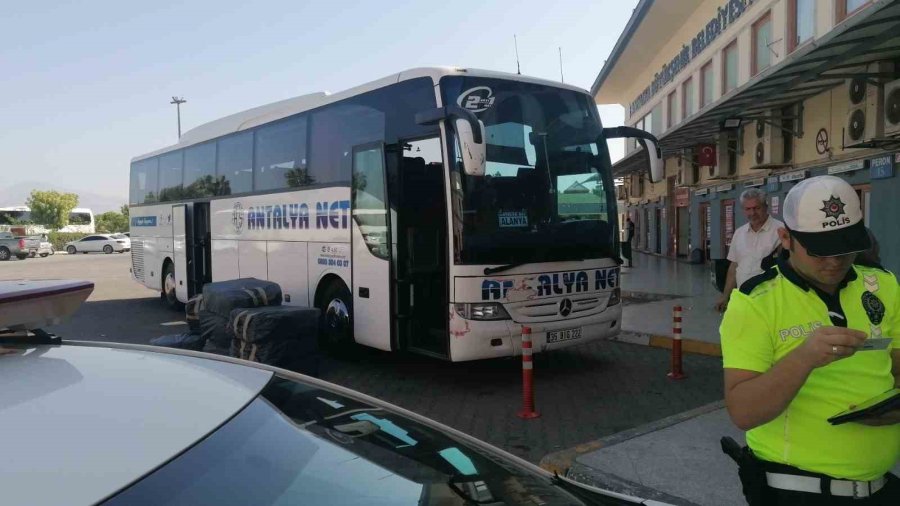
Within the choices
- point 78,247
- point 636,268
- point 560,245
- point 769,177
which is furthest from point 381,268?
point 78,247

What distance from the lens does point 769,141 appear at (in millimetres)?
15922

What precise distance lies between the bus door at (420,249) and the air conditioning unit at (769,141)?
10.7 metres

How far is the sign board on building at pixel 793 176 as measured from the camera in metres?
14.8

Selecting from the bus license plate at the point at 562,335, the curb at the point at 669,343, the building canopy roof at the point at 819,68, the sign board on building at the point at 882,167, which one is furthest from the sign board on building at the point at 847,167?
the bus license plate at the point at 562,335

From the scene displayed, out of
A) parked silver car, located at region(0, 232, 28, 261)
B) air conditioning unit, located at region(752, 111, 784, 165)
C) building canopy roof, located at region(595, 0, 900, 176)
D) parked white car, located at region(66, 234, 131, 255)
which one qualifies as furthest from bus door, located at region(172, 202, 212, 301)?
parked white car, located at region(66, 234, 131, 255)

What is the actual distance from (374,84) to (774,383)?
6.74 metres

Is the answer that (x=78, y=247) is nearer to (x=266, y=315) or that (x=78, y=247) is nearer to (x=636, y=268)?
(x=636, y=268)

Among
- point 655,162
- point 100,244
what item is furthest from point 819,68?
point 100,244

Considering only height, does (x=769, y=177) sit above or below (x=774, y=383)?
above

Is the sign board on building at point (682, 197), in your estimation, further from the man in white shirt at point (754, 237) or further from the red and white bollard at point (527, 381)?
the red and white bollard at point (527, 381)

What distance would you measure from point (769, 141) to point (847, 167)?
331 cm

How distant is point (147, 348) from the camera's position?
89.6 inches

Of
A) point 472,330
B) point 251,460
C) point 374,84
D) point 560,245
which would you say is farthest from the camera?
point 374,84

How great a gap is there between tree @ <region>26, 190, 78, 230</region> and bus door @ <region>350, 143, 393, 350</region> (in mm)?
71564
